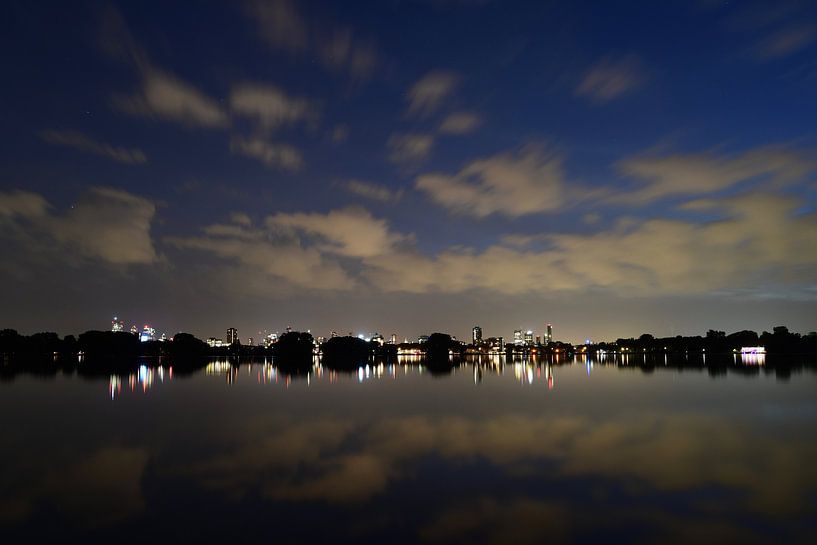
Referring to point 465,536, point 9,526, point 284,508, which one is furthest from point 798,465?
point 9,526

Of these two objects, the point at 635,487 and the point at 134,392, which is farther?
the point at 134,392

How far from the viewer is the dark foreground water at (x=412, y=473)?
14.8m

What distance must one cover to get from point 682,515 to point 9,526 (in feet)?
62.3

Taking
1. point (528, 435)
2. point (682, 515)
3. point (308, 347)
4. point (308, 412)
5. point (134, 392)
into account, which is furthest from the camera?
point (308, 347)

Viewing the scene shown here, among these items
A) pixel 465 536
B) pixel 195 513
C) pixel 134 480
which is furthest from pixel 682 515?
pixel 134 480

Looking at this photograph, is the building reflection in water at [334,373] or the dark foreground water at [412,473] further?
the building reflection in water at [334,373]

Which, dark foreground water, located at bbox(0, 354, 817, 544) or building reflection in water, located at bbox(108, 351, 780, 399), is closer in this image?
dark foreground water, located at bbox(0, 354, 817, 544)

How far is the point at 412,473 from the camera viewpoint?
2067 cm

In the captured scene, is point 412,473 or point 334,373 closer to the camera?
point 412,473

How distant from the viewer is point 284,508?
16484 millimetres

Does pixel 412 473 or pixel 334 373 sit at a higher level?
pixel 412 473

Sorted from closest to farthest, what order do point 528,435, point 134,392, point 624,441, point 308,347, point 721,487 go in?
point 721,487 → point 624,441 → point 528,435 → point 134,392 → point 308,347

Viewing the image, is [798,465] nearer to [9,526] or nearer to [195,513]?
[195,513]

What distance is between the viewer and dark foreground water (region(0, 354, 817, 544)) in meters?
14.8
